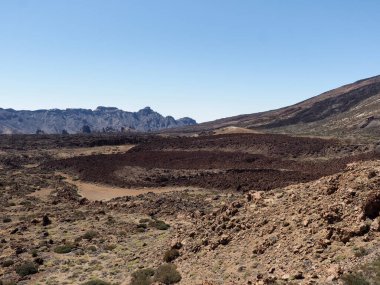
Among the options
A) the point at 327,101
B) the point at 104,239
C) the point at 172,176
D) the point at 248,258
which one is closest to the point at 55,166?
the point at 172,176

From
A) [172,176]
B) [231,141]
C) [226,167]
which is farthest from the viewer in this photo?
[231,141]

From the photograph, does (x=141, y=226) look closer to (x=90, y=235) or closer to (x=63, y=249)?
(x=90, y=235)

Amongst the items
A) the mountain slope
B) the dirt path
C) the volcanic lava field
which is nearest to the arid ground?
the dirt path

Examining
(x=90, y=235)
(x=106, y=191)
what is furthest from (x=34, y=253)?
(x=106, y=191)

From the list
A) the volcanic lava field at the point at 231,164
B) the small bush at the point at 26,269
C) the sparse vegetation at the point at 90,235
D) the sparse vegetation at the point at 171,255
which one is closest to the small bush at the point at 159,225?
the sparse vegetation at the point at 90,235

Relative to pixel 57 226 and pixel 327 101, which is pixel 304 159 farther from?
pixel 327 101

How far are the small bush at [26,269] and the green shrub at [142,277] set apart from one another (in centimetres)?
621

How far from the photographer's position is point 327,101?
551 feet

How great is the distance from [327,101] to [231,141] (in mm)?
104357

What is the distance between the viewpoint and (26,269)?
21.3 metres

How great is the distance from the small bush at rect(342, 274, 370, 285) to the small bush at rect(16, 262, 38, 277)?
16118 millimetres

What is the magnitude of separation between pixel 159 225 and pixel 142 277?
10798 mm

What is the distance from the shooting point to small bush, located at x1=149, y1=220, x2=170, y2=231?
28577 millimetres

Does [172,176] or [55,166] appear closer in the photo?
[172,176]
